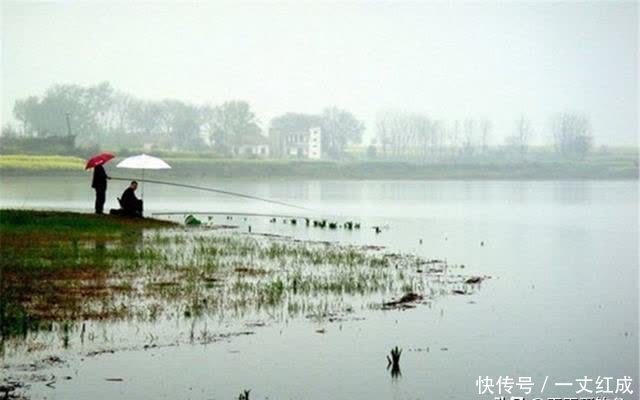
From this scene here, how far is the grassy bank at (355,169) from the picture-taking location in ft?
281

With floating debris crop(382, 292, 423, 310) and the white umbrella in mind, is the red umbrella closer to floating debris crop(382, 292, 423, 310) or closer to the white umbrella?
the white umbrella

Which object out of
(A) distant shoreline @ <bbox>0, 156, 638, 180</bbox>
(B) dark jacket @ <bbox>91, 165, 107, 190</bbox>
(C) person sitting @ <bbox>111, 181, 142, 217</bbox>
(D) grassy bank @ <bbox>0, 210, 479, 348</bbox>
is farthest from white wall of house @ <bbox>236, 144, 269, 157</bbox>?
(D) grassy bank @ <bbox>0, 210, 479, 348</bbox>

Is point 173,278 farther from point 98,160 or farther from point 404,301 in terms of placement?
point 98,160

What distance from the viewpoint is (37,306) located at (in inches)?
517

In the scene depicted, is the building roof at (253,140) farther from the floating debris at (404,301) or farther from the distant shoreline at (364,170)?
the floating debris at (404,301)

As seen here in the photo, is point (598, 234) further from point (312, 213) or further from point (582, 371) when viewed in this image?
point (582, 371)

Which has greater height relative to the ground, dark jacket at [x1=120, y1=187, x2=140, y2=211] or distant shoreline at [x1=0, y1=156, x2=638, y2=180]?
distant shoreline at [x1=0, y1=156, x2=638, y2=180]

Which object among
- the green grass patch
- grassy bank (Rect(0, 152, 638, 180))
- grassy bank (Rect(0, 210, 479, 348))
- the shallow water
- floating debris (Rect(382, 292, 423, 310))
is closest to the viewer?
the shallow water

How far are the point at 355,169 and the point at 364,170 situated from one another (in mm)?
1546

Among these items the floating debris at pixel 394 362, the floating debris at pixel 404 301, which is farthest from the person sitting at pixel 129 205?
the floating debris at pixel 394 362

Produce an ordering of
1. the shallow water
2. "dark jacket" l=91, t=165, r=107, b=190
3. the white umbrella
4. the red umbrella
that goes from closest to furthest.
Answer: the shallow water
the red umbrella
"dark jacket" l=91, t=165, r=107, b=190
the white umbrella

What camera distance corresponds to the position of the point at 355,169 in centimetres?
12250

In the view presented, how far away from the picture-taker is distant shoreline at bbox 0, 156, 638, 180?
287ft

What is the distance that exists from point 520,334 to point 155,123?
130343mm
